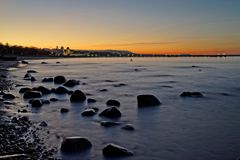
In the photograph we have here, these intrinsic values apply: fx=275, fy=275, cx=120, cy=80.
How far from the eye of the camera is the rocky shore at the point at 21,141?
7191mm

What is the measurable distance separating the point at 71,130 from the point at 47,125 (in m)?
1.13

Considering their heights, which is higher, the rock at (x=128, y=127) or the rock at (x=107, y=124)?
the rock at (x=107, y=124)

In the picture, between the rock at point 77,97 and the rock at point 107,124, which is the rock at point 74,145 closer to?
the rock at point 107,124

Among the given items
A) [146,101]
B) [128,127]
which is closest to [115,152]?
[128,127]

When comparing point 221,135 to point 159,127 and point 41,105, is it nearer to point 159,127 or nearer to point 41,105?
point 159,127

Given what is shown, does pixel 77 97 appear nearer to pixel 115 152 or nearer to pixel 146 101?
pixel 146 101

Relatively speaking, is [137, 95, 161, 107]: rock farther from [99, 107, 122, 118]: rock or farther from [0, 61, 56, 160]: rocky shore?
[0, 61, 56, 160]: rocky shore

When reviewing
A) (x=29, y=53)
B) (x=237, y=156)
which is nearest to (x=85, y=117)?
(x=237, y=156)

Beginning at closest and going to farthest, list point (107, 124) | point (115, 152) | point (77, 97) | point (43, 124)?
point (115, 152) → point (43, 124) → point (107, 124) → point (77, 97)

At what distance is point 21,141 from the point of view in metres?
8.27

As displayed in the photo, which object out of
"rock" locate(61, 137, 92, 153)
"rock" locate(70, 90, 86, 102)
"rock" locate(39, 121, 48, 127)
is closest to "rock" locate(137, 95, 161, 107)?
"rock" locate(70, 90, 86, 102)

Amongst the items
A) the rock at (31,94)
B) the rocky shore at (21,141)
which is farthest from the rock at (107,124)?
the rock at (31,94)

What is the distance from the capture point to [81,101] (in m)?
16.9

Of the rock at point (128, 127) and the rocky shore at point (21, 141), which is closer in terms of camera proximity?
the rocky shore at point (21, 141)
